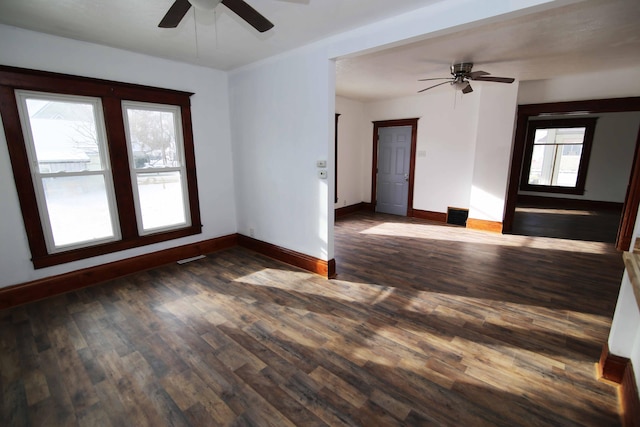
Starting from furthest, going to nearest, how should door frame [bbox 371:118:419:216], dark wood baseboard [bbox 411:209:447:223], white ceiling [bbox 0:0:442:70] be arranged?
door frame [bbox 371:118:419:216] → dark wood baseboard [bbox 411:209:447:223] → white ceiling [bbox 0:0:442:70]

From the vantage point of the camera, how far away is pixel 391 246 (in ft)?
15.3

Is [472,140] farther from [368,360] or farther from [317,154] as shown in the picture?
[368,360]

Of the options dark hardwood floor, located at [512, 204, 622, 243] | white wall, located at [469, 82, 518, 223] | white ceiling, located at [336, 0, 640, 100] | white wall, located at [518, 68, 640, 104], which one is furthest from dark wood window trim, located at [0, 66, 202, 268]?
dark hardwood floor, located at [512, 204, 622, 243]

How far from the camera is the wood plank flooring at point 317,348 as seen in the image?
5.65ft

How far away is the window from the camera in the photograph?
802 cm

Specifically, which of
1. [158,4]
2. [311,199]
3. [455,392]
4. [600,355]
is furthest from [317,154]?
[600,355]

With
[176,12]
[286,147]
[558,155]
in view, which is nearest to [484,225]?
[286,147]

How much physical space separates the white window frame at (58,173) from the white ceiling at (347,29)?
1.97 feet

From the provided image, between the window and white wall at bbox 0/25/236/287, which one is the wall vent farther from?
the window

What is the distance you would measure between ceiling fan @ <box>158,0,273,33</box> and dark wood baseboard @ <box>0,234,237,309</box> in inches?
110

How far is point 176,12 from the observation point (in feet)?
6.13

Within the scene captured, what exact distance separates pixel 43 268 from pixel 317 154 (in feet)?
10.4

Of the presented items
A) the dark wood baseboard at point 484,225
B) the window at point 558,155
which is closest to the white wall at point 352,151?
the dark wood baseboard at point 484,225

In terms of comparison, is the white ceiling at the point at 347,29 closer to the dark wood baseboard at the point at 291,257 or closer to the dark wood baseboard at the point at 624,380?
the dark wood baseboard at the point at 291,257
